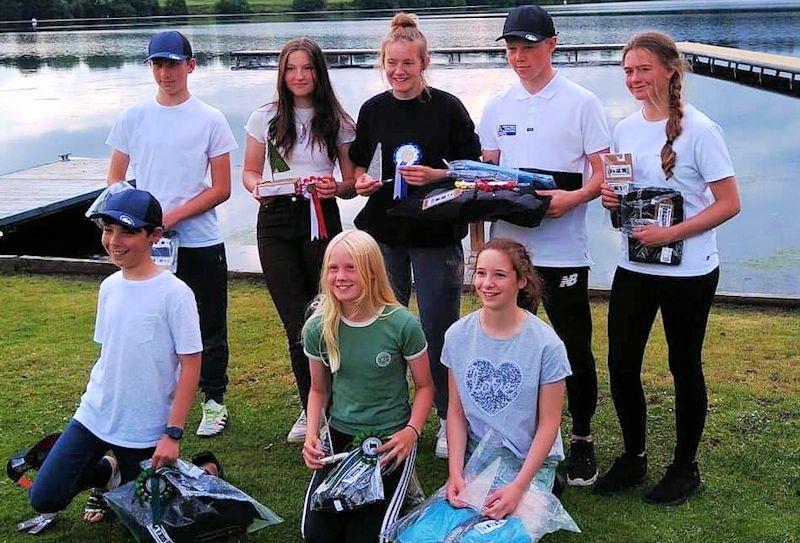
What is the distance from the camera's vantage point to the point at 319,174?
3871mm

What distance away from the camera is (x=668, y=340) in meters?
3.32

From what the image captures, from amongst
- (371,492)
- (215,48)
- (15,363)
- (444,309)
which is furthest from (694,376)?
(215,48)

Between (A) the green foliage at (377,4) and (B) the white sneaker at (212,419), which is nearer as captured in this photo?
(B) the white sneaker at (212,419)

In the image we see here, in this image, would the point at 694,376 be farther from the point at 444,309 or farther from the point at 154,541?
the point at 154,541

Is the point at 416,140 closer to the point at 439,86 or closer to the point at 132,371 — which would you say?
the point at 132,371

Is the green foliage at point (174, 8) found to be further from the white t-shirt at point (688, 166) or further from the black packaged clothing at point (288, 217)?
the white t-shirt at point (688, 166)

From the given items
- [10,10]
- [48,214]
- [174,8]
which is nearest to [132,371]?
[48,214]

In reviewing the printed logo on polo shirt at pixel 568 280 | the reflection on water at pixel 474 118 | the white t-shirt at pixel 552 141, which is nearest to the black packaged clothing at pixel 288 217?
the white t-shirt at pixel 552 141

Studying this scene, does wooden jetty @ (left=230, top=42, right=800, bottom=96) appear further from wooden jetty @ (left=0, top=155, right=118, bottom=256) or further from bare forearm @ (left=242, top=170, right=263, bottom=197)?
bare forearm @ (left=242, top=170, right=263, bottom=197)

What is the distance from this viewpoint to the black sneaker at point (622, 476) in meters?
3.49

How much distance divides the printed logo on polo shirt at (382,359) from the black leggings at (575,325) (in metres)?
0.69

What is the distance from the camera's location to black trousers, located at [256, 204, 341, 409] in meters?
3.85

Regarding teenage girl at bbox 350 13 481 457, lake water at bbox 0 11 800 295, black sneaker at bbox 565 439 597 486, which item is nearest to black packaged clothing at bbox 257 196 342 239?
teenage girl at bbox 350 13 481 457

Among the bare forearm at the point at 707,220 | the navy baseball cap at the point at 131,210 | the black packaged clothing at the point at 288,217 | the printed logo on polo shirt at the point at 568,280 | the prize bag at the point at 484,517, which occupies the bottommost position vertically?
the prize bag at the point at 484,517
